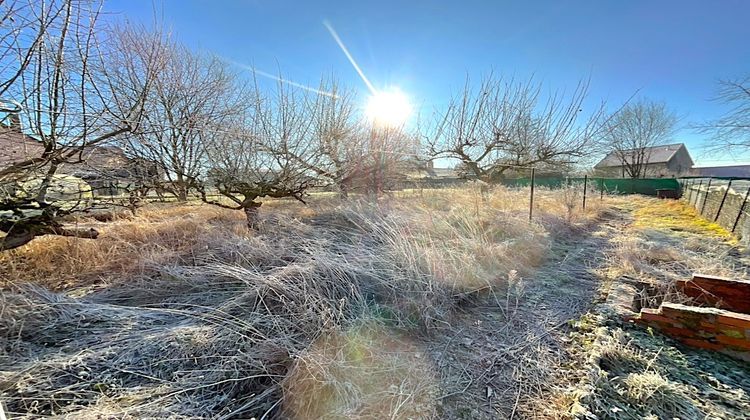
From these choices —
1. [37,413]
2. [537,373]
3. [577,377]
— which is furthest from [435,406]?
[37,413]

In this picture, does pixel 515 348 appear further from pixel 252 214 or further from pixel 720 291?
pixel 252 214

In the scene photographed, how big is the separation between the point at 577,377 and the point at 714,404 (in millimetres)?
609

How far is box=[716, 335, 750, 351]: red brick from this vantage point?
6.26 feet

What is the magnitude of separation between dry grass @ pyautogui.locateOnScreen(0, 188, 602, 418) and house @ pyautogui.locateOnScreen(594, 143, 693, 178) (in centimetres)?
2733

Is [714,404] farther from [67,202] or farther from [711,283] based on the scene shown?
[67,202]

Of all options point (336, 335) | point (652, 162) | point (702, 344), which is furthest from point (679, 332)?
Result: point (652, 162)

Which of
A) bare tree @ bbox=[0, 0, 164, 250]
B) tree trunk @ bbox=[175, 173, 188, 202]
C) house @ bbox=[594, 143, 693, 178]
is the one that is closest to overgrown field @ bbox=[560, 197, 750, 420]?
bare tree @ bbox=[0, 0, 164, 250]

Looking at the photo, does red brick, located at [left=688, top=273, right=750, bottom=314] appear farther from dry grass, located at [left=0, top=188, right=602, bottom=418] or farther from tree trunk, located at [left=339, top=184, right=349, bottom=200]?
tree trunk, located at [left=339, top=184, right=349, bottom=200]

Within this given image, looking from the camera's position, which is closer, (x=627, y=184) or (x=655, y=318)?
(x=655, y=318)

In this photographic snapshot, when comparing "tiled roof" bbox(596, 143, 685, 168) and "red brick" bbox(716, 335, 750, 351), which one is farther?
"tiled roof" bbox(596, 143, 685, 168)

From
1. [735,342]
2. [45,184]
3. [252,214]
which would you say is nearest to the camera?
[735,342]

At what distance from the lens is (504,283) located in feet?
10.8

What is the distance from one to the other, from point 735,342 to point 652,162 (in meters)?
36.8

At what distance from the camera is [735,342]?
Answer: 1.94 metres
